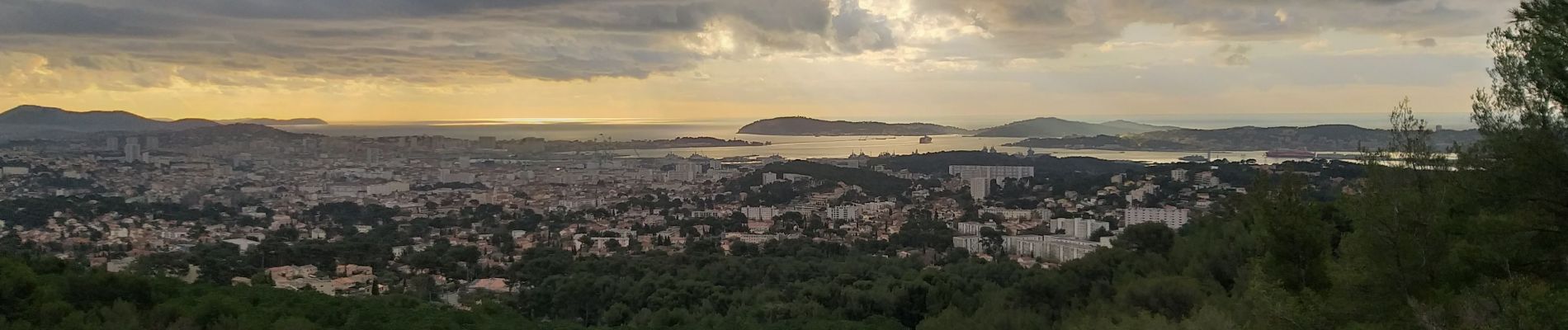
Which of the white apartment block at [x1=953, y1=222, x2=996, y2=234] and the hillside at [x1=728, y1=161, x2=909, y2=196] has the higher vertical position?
the hillside at [x1=728, y1=161, x2=909, y2=196]

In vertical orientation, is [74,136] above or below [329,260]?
above

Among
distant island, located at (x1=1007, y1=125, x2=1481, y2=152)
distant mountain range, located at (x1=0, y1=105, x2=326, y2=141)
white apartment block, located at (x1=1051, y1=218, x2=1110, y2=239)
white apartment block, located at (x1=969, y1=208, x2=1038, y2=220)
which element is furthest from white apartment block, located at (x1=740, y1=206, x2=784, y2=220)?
distant mountain range, located at (x1=0, y1=105, x2=326, y2=141)

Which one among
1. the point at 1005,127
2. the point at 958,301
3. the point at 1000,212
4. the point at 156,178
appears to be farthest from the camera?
the point at 1005,127

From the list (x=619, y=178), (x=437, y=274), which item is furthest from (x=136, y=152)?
(x=437, y=274)

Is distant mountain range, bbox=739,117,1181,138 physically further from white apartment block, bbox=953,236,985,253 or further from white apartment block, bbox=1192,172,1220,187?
white apartment block, bbox=953,236,985,253

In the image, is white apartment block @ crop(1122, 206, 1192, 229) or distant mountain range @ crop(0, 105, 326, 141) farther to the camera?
distant mountain range @ crop(0, 105, 326, 141)

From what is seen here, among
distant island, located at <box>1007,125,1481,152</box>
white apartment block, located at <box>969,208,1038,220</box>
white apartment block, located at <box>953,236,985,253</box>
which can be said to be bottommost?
A: white apartment block, located at <box>953,236,985,253</box>

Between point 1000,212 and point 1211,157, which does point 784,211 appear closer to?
point 1000,212
